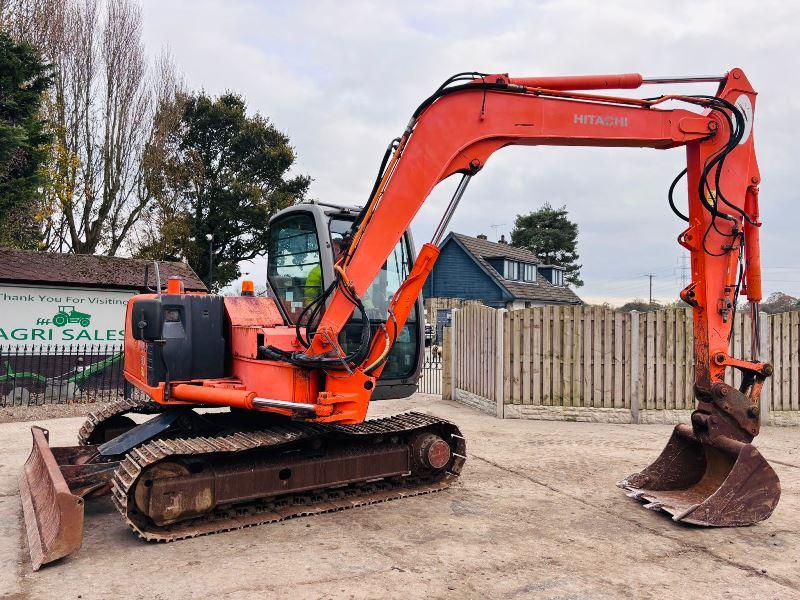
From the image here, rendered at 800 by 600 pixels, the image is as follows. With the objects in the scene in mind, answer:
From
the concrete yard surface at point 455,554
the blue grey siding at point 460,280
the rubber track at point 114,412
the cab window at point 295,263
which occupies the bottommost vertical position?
the concrete yard surface at point 455,554

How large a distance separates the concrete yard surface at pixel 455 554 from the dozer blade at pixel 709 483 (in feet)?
0.44

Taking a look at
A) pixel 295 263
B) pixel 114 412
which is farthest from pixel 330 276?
pixel 114 412

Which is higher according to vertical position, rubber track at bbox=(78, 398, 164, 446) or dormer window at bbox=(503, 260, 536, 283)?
dormer window at bbox=(503, 260, 536, 283)

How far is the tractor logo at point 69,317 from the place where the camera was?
13164 mm

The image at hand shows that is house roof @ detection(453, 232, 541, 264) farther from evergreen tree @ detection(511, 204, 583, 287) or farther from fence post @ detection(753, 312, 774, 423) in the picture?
fence post @ detection(753, 312, 774, 423)

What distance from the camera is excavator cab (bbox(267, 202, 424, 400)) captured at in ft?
19.2

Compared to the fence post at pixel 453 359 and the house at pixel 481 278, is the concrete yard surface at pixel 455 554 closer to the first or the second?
the fence post at pixel 453 359

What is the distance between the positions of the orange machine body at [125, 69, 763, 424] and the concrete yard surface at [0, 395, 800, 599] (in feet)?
3.56

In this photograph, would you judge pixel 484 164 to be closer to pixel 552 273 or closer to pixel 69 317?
pixel 69 317

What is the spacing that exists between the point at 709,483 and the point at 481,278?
104ft

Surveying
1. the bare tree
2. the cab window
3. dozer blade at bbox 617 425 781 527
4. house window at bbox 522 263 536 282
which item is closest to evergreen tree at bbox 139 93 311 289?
the bare tree

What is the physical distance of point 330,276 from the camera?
224 inches

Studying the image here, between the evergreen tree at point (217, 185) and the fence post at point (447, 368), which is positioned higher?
the evergreen tree at point (217, 185)

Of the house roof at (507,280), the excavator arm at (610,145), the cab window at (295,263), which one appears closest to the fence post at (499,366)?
the excavator arm at (610,145)
